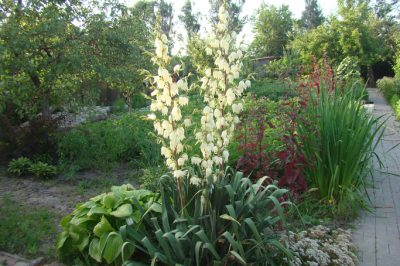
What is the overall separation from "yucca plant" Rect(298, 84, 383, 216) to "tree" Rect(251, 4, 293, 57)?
1057 inches

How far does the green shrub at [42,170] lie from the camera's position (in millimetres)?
5723

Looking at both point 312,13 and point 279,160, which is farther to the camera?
point 312,13

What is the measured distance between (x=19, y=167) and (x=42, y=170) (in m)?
0.39

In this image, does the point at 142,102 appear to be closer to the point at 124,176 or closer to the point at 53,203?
the point at 124,176

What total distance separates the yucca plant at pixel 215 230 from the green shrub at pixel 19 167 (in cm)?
346

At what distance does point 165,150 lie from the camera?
2770 millimetres

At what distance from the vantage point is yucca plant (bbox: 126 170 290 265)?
2.71 metres

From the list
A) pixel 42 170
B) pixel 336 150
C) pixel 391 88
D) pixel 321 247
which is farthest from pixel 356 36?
pixel 321 247

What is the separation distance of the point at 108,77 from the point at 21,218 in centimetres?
310

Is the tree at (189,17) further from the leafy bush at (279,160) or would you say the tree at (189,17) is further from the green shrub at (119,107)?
the leafy bush at (279,160)

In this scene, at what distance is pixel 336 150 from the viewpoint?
13.8 feet

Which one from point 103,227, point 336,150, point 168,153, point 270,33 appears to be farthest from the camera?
point 270,33

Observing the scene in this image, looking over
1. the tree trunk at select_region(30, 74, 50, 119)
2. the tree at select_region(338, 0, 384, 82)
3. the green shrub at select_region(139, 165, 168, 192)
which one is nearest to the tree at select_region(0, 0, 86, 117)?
the tree trunk at select_region(30, 74, 50, 119)

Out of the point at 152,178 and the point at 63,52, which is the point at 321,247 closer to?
the point at 152,178
